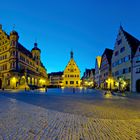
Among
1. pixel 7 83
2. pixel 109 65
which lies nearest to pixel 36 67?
pixel 7 83

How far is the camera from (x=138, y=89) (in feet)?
127

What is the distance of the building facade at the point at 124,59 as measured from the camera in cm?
4273

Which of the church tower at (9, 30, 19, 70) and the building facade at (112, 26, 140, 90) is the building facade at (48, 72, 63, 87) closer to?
the church tower at (9, 30, 19, 70)

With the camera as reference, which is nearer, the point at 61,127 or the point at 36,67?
the point at 61,127

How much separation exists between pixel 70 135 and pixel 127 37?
144 feet

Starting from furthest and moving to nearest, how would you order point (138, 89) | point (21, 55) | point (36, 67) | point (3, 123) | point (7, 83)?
point (36, 67) → point (21, 55) → point (7, 83) → point (138, 89) → point (3, 123)

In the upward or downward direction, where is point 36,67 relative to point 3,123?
upward

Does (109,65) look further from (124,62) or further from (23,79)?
(23,79)

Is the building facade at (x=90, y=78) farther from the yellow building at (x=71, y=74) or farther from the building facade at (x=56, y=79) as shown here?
the building facade at (x=56, y=79)

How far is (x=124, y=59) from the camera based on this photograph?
4606 cm

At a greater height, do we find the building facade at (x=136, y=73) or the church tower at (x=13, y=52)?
the church tower at (x=13, y=52)

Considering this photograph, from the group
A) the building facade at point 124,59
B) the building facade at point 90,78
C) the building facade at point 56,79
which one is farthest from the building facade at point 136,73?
the building facade at point 56,79

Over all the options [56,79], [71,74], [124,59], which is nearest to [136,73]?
[124,59]

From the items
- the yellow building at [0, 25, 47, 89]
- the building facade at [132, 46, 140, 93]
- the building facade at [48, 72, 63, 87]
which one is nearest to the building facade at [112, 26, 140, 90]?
the building facade at [132, 46, 140, 93]
